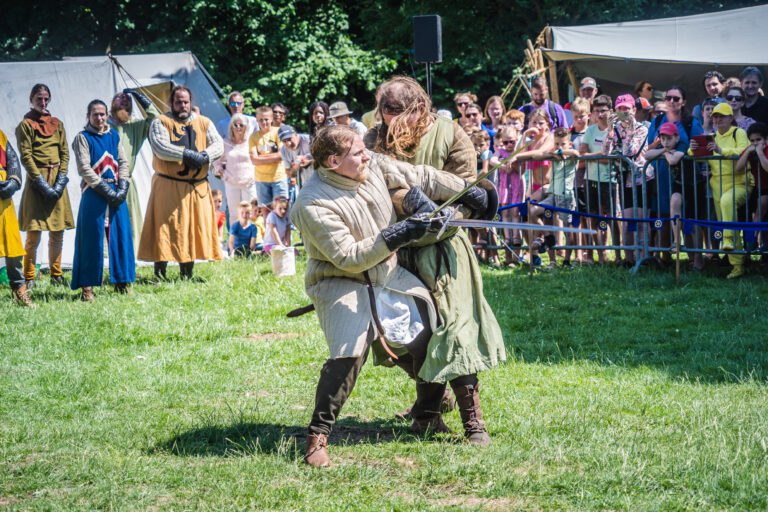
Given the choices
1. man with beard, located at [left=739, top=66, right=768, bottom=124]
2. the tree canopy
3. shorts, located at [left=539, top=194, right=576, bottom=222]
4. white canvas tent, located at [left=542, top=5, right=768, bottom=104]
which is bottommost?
shorts, located at [left=539, top=194, right=576, bottom=222]

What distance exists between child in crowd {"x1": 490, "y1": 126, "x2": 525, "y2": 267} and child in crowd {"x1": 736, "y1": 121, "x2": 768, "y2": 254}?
2.53 meters

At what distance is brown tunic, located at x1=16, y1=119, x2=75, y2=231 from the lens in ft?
31.2

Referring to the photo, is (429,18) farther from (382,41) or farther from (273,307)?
(382,41)

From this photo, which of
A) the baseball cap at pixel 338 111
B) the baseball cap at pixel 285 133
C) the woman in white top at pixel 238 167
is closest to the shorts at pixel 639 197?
the baseball cap at pixel 338 111

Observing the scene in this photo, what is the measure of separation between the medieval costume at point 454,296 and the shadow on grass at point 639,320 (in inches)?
72.3

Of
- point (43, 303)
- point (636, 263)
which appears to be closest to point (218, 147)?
point (43, 303)

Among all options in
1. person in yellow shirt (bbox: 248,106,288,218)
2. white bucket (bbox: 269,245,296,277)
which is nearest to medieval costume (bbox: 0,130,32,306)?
white bucket (bbox: 269,245,296,277)

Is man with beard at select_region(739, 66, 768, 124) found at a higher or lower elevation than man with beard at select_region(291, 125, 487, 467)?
higher

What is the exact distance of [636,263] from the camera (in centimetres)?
937

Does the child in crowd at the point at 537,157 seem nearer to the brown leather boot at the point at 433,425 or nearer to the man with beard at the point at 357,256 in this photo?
the brown leather boot at the point at 433,425

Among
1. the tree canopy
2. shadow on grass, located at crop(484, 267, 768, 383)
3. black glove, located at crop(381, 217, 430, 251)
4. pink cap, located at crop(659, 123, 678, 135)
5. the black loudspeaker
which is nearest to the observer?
black glove, located at crop(381, 217, 430, 251)

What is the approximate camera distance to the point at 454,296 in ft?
14.6

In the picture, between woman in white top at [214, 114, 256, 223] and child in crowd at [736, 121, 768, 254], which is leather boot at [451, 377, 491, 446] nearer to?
child in crowd at [736, 121, 768, 254]

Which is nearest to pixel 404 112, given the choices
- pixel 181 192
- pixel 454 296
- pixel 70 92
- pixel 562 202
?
pixel 454 296
